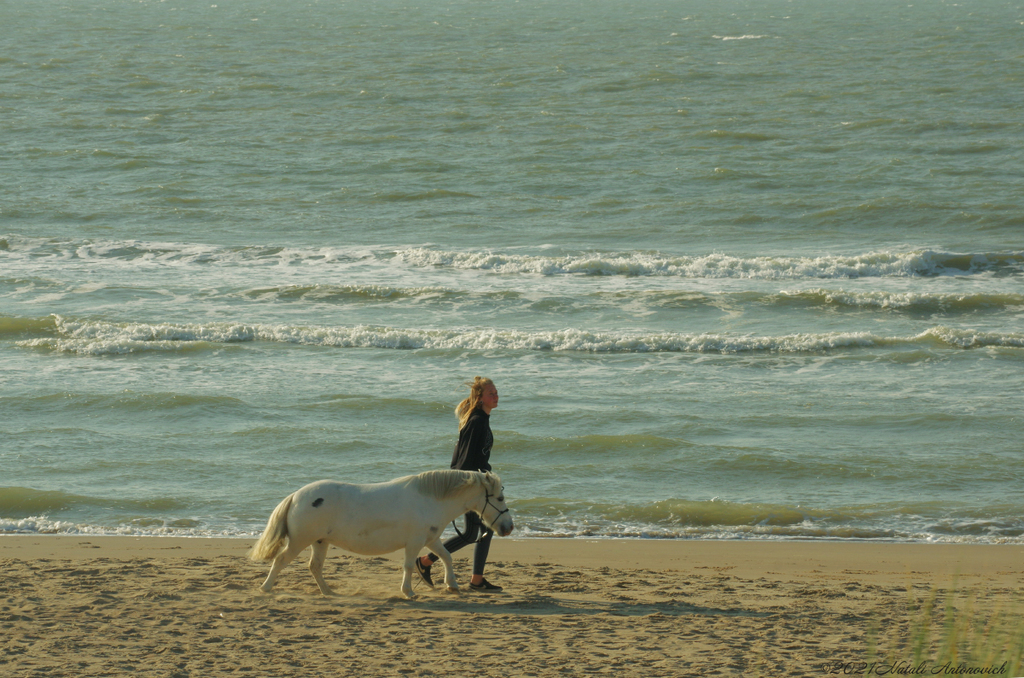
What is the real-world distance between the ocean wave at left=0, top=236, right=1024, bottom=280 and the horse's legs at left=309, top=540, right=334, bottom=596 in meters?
13.1


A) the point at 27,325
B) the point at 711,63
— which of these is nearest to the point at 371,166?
the point at 27,325

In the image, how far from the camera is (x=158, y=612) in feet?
20.4

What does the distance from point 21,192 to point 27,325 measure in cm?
1181

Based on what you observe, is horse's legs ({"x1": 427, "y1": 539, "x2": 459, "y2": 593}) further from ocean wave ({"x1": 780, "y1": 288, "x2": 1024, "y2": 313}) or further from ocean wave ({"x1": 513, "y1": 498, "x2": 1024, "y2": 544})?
ocean wave ({"x1": 780, "y1": 288, "x2": 1024, "y2": 313})

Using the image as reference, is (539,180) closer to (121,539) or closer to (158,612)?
(121,539)

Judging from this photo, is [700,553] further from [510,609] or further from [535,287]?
[535,287]

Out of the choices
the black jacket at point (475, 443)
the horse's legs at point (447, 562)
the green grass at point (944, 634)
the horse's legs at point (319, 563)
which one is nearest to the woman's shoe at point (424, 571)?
the horse's legs at point (447, 562)

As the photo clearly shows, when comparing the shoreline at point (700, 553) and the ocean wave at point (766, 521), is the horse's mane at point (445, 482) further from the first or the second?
the ocean wave at point (766, 521)

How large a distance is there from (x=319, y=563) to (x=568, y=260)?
13.7m

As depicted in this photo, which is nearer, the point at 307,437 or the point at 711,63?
the point at 307,437

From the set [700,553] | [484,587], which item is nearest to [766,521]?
[700,553]

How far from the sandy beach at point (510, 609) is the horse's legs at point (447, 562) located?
79mm

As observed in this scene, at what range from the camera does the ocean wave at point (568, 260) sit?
19094mm

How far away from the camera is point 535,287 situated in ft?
60.3
